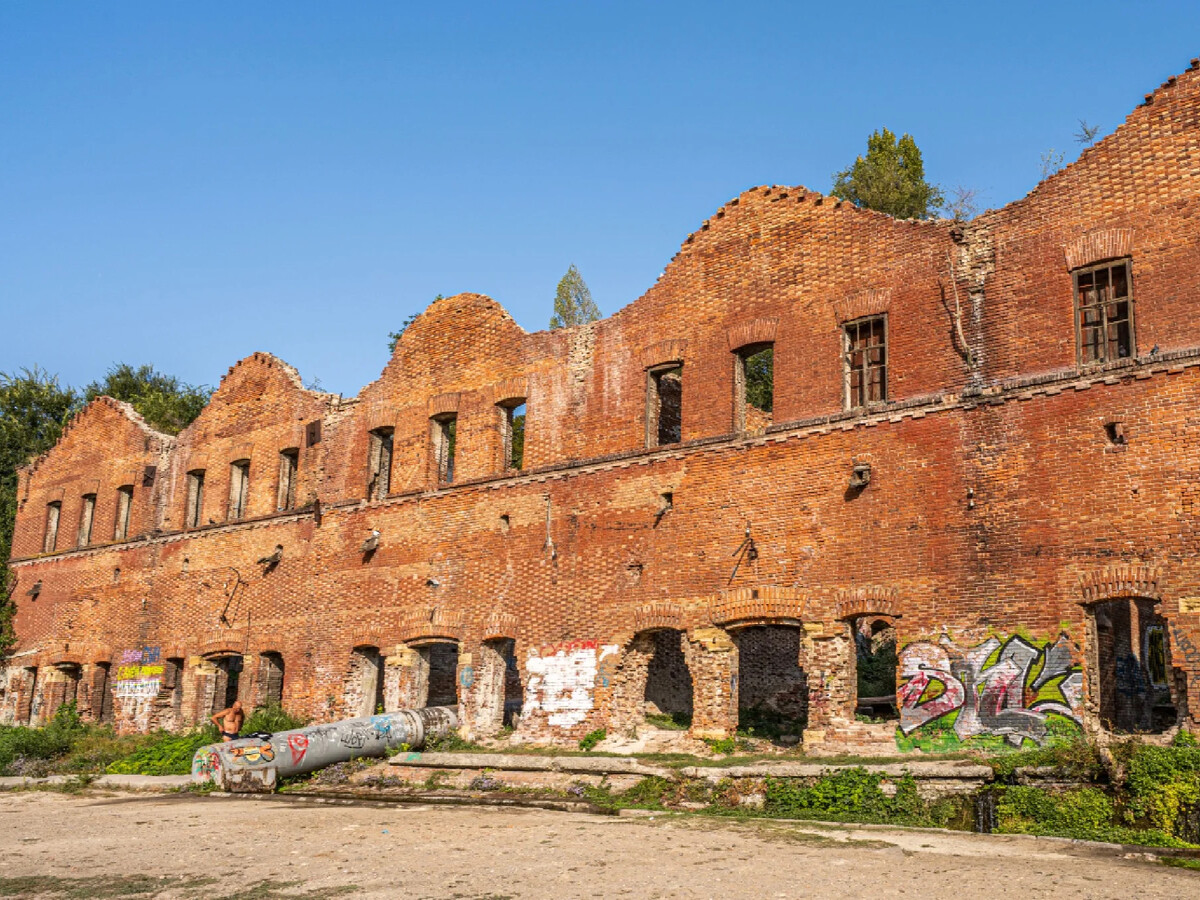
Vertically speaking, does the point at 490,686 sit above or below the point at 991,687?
below

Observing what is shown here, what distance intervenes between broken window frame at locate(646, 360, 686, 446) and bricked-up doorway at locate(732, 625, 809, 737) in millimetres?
3966

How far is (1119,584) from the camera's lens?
12.9 meters

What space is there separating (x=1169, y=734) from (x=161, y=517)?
21761 mm

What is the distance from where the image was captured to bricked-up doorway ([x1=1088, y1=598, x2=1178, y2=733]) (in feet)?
48.9

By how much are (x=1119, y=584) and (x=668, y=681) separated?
29.9 ft

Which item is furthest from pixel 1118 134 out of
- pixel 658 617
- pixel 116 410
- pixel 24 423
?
pixel 24 423

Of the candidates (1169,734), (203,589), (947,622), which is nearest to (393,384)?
(203,589)

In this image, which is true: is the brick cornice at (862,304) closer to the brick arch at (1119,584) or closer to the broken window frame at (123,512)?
the brick arch at (1119,584)

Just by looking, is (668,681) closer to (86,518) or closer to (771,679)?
(771,679)

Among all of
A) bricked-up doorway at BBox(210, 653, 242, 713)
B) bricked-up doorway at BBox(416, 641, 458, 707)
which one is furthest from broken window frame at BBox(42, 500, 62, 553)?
bricked-up doorway at BBox(416, 641, 458, 707)

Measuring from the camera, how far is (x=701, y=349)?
17.6m

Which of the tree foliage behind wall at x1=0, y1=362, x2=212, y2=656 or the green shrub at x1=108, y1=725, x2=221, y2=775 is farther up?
the tree foliage behind wall at x1=0, y1=362, x2=212, y2=656

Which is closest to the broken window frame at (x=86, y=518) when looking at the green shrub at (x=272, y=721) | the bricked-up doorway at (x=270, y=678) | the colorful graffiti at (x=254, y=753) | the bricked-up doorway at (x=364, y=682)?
the bricked-up doorway at (x=270, y=678)

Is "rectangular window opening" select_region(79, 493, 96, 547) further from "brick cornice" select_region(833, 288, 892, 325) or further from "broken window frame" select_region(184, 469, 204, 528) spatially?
"brick cornice" select_region(833, 288, 892, 325)
